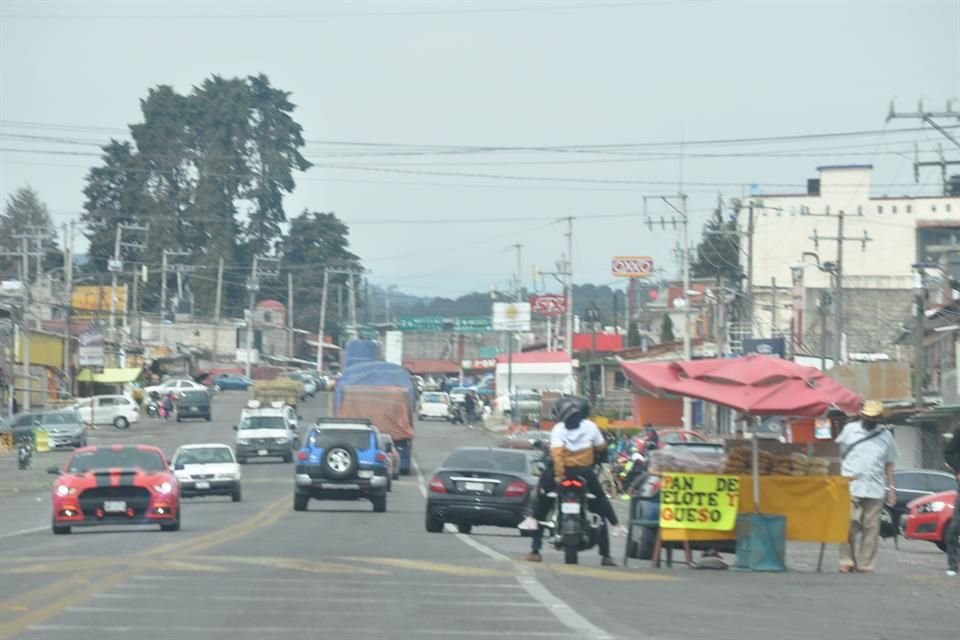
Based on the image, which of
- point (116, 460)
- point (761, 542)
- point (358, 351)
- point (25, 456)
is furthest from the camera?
point (358, 351)

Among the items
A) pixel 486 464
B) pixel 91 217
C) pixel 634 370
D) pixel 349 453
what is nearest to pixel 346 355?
pixel 349 453

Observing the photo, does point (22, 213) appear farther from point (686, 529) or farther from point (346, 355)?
point (686, 529)

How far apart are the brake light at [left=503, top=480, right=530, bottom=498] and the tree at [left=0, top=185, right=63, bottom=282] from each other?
96316 millimetres

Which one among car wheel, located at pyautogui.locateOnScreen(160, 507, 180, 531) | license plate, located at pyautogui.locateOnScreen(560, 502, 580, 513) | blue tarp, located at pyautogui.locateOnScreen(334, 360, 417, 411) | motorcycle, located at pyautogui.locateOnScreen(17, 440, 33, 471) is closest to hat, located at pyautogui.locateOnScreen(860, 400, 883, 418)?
license plate, located at pyautogui.locateOnScreen(560, 502, 580, 513)

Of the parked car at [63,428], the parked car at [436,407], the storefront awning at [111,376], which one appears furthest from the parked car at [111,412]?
the parked car at [436,407]

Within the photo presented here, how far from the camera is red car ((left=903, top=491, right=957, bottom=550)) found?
1068 inches

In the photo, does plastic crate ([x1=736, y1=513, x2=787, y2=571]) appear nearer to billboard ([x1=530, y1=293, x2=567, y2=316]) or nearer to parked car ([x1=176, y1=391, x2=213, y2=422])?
parked car ([x1=176, y1=391, x2=213, y2=422])

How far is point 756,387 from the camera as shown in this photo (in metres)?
18.2

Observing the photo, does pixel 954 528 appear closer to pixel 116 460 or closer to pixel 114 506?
pixel 114 506

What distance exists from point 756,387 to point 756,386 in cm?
1

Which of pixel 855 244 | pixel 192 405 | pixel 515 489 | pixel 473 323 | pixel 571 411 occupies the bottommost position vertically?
pixel 515 489

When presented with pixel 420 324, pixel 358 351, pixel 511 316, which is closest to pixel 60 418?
pixel 358 351

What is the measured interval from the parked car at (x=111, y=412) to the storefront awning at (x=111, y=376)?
13.9 meters

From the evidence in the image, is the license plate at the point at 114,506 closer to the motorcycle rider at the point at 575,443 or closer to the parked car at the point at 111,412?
the motorcycle rider at the point at 575,443
